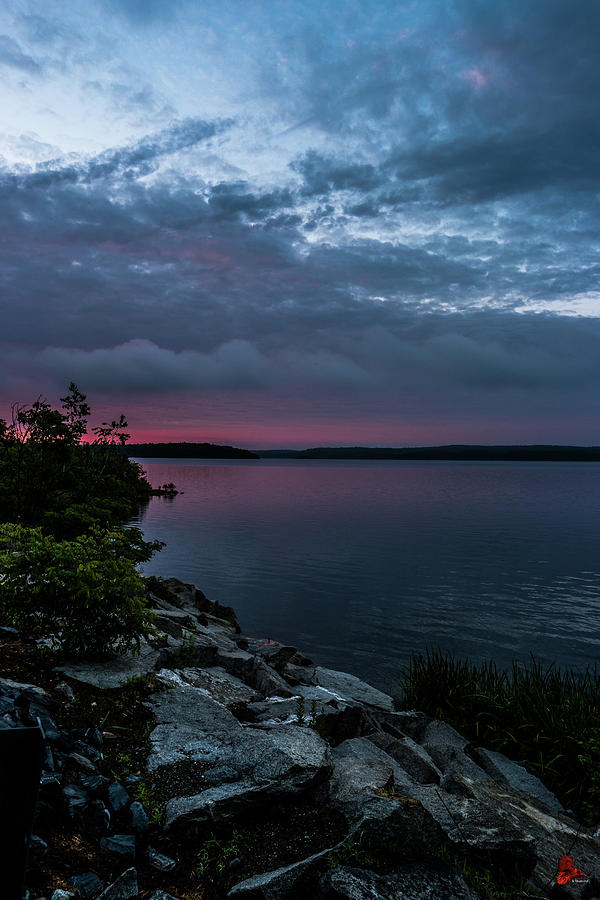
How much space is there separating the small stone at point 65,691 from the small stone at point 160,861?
2579 millimetres

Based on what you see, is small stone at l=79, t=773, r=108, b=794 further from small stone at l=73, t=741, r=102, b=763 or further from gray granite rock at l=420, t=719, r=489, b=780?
gray granite rock at l=420, t=719, r=489, b=780

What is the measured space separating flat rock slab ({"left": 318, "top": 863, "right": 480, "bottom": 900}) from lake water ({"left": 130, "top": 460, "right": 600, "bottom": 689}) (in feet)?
42.2

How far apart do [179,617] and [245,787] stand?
10.6 metres

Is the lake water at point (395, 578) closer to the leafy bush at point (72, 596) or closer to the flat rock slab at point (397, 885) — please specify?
the leafy bush at point (72, 596)

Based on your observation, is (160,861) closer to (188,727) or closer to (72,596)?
(188,727)

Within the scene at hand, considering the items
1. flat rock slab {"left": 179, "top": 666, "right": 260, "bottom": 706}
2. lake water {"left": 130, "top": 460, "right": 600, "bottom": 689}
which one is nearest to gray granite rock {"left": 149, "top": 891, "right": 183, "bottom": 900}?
flat rock slab {"left": 179, "top": 666, "right": 260, "bottom": 706}

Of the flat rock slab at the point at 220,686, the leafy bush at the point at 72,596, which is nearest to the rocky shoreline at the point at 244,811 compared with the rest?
the leafy bush at the point at 72,596

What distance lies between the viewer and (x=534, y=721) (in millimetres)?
10383

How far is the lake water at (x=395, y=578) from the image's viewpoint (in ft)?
67.3

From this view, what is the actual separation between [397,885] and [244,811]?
1.53m

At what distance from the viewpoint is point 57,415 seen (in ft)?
76.5

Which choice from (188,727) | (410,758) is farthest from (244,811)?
(410,758)

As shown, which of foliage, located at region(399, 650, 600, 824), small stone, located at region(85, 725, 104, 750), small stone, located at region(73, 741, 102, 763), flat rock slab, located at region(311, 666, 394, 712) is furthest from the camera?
flat rock slab, located at region(311, 666, 394, 712)

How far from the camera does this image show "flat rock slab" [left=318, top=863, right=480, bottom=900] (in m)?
3.96
